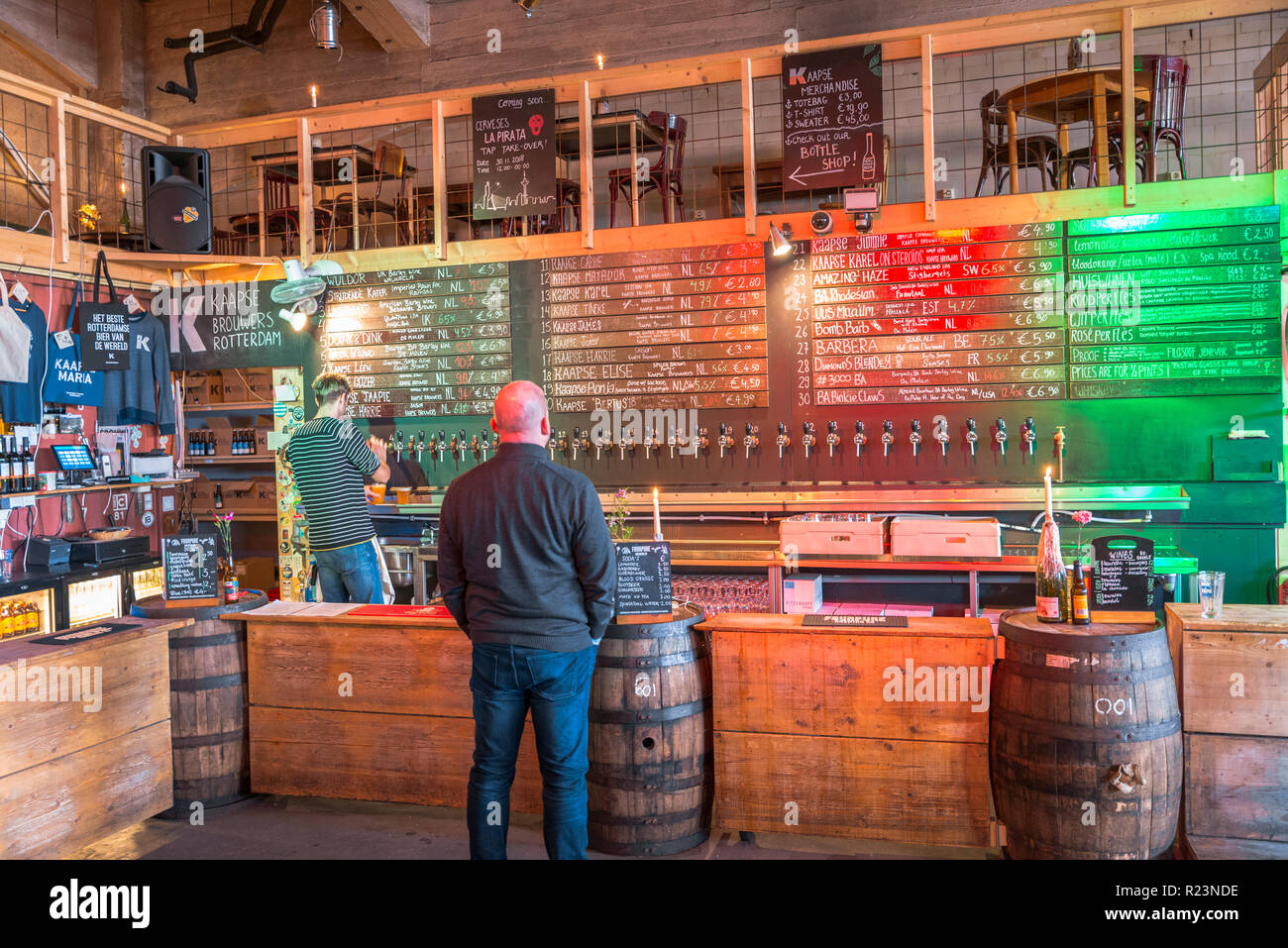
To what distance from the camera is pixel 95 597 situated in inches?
270

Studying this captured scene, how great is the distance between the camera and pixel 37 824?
10.4 ft

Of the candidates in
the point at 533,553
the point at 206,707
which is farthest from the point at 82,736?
the point at 533,553

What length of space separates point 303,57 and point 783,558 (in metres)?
7.62

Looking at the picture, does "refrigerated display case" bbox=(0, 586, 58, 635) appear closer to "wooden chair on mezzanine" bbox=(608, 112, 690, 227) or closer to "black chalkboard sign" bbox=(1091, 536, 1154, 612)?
"wooden chair on mezzanine" bbox=(608, 112, 690, 227)

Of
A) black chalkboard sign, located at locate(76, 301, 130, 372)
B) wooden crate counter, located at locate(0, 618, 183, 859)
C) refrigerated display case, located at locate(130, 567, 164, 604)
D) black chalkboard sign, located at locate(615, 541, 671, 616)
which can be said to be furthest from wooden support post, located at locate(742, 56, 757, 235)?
refrigerated display case, located at locate(130, 567, 164, 604)

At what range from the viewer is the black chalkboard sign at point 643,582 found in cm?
341

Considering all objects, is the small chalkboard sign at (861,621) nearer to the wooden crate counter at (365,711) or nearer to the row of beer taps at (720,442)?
the wooden crate counter at (365,711)

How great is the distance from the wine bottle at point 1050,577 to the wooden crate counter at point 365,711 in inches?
75.5

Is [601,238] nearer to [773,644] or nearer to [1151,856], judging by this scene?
[773,644]

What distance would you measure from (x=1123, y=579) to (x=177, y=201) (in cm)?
679

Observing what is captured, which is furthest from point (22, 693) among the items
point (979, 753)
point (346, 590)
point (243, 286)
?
point (243, 286)

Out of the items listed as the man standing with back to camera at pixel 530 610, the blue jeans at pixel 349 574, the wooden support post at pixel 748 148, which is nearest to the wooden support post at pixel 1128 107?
the wooden support post at pixel 748 148

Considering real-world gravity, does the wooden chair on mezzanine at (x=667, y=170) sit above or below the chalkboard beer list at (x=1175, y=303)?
above

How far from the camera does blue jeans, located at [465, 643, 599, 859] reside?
2.97m
